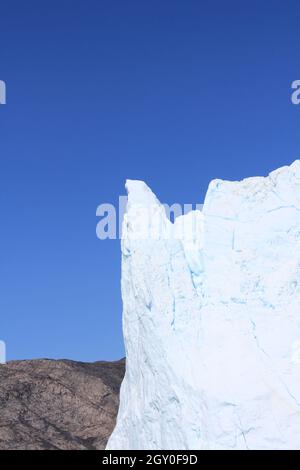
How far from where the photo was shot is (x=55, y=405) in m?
32.8

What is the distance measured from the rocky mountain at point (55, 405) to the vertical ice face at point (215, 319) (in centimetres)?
731

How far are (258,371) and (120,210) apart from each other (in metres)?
7.75

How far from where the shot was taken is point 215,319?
22062mm

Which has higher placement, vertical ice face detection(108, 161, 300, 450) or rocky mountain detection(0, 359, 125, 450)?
vertical ice face detection(108, 161, 300, 450)

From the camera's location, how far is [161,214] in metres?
23.9

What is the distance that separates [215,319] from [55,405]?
13324 millimetres

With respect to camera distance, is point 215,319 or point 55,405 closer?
point 215,319

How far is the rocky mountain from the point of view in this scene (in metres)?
30.7

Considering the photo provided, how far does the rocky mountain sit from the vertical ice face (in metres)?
7.31

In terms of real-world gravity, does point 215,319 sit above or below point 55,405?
above

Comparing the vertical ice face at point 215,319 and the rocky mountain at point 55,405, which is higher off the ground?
the vertical ice face at point 215,319

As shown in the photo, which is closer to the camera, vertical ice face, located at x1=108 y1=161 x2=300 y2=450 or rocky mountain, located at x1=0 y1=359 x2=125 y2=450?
vertical ice face, located at x1=108 y1=161 x2=300 y2=450

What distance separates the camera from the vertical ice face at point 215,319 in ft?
67.5
